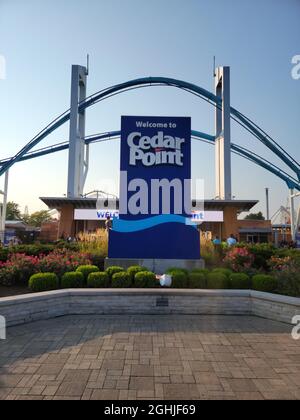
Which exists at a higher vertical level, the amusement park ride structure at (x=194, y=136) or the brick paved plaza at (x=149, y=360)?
the amusement park ride structure at (x=194, y=136)

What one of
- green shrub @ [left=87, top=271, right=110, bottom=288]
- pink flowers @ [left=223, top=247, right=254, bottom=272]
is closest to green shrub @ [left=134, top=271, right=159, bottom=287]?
green shrub @ [left=87, top=271, right=110, bottom=288]

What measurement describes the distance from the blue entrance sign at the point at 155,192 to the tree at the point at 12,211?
7805 cm

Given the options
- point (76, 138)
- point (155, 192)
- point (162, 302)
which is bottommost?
point (162, 302)

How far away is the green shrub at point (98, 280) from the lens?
7.40m

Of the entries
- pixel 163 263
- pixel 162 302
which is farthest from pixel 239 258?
pixel 162 302

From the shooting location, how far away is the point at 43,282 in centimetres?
709

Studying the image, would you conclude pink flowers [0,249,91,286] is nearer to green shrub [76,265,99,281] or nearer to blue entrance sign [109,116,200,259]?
green shrub [76,265,99,281]

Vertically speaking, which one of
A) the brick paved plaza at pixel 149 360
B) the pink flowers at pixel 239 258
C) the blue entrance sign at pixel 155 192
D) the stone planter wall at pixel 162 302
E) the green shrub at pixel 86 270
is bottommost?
the brick paved plaza at pixel 149 360

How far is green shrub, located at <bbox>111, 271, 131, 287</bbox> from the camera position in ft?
24.4

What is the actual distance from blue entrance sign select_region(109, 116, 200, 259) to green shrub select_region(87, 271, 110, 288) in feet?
7.86

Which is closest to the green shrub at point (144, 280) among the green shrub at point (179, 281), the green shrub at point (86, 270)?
the green shrub at point (179, 281)

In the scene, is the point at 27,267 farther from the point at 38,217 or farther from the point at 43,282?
the point at 38,217

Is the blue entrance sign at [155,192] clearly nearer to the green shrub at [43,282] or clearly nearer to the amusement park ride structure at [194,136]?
the green shrub at [43,282]

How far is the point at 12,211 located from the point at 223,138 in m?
64.5
